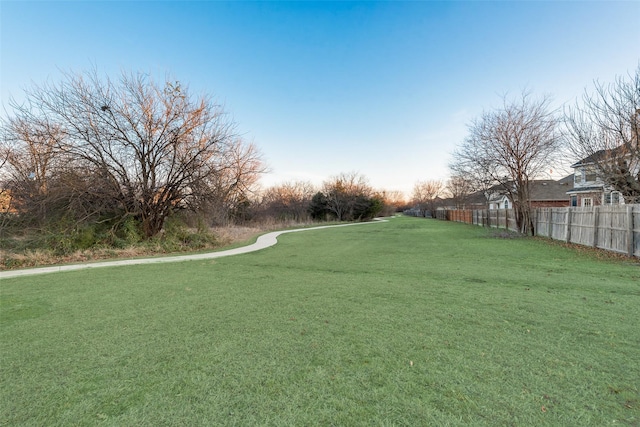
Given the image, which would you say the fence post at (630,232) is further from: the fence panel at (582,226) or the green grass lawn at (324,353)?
the green grass lawn at (324,353)

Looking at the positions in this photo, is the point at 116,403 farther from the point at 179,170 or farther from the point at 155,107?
the point at 155,107

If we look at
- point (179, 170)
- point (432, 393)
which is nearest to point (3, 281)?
point (179, 170)

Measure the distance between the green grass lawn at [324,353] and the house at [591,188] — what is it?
8.39m

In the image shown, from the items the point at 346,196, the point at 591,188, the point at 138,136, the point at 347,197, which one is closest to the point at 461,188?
the point at 591,188

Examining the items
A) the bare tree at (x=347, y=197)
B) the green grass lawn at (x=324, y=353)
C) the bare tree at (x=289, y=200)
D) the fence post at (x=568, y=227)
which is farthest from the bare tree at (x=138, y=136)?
the bare tree at (x=347, y=197)

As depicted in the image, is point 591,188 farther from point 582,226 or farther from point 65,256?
point 65,256

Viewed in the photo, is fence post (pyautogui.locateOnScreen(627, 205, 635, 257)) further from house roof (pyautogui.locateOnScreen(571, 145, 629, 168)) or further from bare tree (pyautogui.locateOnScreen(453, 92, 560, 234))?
bare tree (pyautogui.locateOnScreen(453, 92, 560, 234))

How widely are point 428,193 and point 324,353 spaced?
67.0m

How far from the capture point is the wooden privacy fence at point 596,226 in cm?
779

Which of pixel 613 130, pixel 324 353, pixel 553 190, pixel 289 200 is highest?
pixel 613 130

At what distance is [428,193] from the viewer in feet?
211

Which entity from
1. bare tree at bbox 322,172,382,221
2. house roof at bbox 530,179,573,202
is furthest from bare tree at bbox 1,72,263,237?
house roof at bbox 530,179,573,202

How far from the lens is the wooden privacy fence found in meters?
7.79

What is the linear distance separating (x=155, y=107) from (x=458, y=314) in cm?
1210
